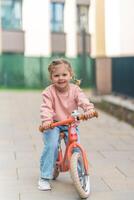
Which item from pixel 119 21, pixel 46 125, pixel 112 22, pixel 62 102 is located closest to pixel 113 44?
pixel 112 22

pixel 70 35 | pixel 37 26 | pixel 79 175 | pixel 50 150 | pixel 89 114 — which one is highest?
pixel 37 26

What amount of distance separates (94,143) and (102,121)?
394 centimetres

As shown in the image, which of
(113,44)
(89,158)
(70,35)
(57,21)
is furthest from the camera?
(70,35)

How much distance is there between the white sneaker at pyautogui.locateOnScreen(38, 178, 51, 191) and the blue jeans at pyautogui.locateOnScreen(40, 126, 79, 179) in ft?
0.35

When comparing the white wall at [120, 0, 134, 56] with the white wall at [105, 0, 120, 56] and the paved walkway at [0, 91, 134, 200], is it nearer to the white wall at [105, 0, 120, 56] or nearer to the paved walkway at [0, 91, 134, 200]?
the white wall at [105, 0, 120, 56]

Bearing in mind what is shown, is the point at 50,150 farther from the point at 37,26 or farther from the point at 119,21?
the point at 37,26

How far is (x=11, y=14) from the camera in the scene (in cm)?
2923

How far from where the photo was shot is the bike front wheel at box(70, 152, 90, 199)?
6.85 m

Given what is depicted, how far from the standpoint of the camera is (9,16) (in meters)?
30.4

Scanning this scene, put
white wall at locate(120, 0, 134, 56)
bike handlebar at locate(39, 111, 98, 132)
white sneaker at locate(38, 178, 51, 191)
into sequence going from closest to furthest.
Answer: bike handlebar at locate(39, 111, 98, 132), white sneaker at locate(38, 178, 51, 191), white wall at locate(120, 0, 134, 56)

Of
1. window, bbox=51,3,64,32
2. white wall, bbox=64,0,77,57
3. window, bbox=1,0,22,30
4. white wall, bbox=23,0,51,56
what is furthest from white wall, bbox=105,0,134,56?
window, bbox=1,0,22,30

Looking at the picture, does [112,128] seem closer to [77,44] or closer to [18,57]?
[77,44]

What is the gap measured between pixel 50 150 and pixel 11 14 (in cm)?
2259

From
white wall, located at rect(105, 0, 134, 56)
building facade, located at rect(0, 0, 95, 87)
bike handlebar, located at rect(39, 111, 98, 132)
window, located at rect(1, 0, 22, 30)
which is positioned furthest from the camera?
window, located at rect(1, 0, 22, 30)
